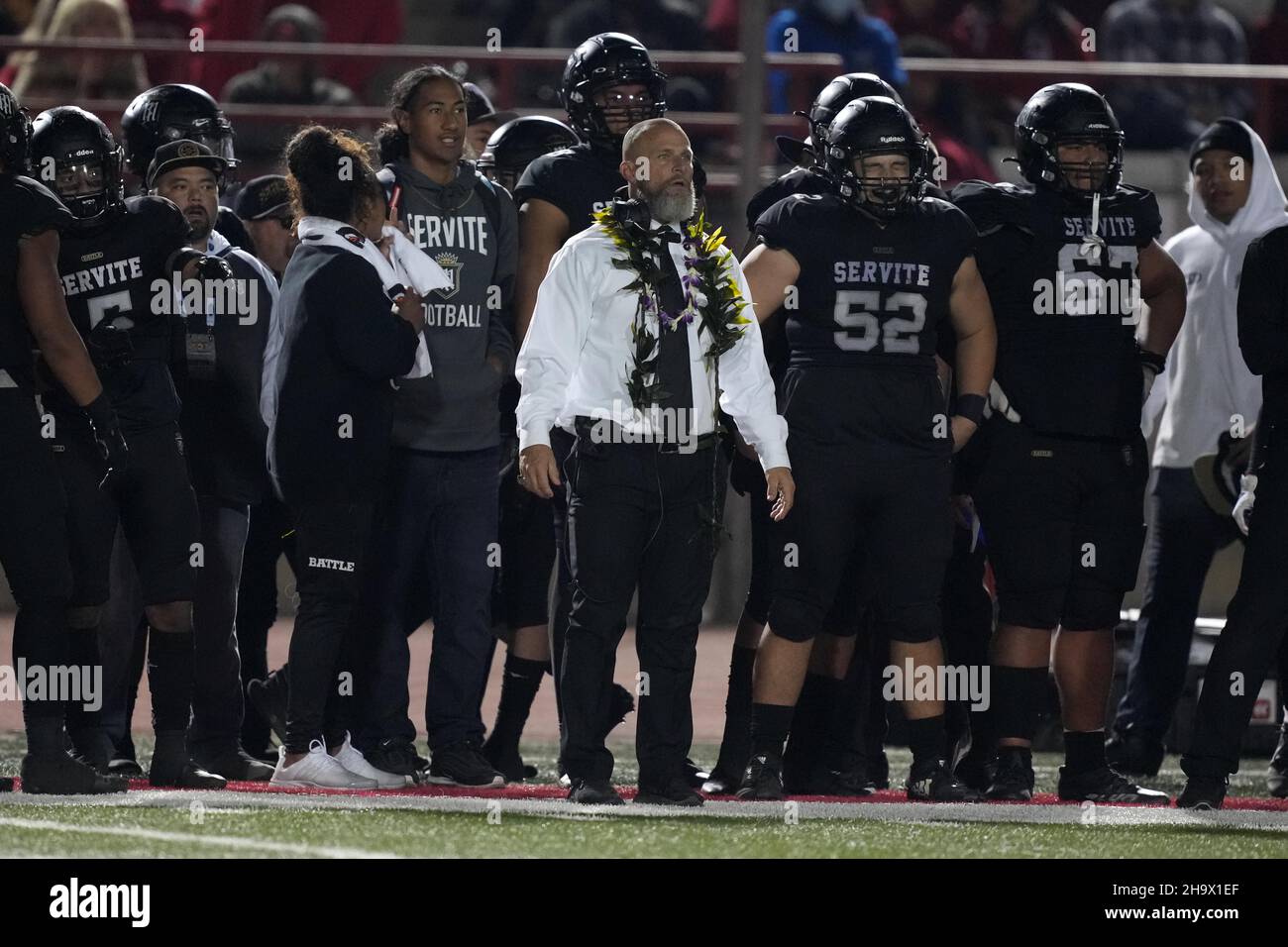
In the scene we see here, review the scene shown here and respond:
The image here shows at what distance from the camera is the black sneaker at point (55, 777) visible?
6.60 meters

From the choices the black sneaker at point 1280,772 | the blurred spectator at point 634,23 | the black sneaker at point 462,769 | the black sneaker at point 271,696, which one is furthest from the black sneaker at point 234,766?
the blurred spectator at point 634,23

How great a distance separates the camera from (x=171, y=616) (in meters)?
7.02

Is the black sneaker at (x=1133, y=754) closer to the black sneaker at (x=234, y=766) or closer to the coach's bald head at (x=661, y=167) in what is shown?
the coach's bald head at (x=661, y=167)

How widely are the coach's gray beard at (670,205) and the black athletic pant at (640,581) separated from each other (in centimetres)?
64

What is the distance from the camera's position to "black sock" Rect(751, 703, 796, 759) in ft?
22.8

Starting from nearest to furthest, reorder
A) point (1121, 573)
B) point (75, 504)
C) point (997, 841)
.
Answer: point (997, 841) < point (75, 504) < point (1121, 573)

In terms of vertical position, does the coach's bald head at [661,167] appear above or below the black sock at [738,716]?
above

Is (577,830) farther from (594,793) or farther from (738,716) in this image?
(738,716)

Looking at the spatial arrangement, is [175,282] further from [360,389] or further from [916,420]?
[916,420]

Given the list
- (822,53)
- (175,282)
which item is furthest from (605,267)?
(822,53)

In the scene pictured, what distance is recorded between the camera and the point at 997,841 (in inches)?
245

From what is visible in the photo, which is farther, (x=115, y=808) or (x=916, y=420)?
(x=916, y=420)

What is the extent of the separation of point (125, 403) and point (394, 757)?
1294 mm
